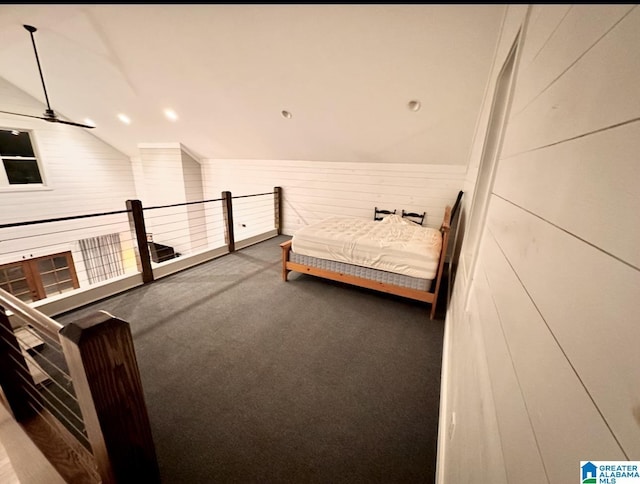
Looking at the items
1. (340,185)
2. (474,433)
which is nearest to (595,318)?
(474,433)

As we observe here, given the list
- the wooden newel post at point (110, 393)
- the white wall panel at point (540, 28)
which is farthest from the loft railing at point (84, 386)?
the white wall panel at point (540, 28)

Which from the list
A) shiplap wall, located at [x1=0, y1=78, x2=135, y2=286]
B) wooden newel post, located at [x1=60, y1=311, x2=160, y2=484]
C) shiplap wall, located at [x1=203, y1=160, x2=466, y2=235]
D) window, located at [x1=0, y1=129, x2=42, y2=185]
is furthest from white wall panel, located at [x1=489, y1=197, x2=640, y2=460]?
window, located at [x1=0, y1=129, x2=42, y2=185]

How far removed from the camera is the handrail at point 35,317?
0.85m

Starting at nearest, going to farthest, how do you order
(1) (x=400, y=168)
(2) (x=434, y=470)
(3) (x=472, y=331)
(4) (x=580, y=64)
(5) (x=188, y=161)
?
(4) (x=580, y=64) < (3) (x=472, y=331) < (2) (x=434, y=470) < (1) (x=400, y=168) < (5) (x=188, y=161)

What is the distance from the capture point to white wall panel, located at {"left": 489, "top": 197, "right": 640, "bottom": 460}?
0.39m

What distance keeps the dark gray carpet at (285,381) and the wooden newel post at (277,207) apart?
7.39ft

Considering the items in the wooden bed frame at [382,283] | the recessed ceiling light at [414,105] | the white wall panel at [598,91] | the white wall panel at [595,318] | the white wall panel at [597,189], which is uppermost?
the recessed ceiling light at [414,105]

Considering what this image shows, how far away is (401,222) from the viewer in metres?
3.83

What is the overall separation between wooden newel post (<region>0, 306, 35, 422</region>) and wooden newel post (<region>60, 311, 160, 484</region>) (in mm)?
855

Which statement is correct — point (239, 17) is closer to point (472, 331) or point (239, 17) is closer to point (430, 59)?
point (430, 59)

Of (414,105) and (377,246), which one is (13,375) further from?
(414,105)

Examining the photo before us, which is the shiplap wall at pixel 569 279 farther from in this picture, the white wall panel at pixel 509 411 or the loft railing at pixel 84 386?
the loft railing at pixel 84 386

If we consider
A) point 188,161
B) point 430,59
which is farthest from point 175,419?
point 188,161

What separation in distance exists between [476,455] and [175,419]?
1.56 meters
